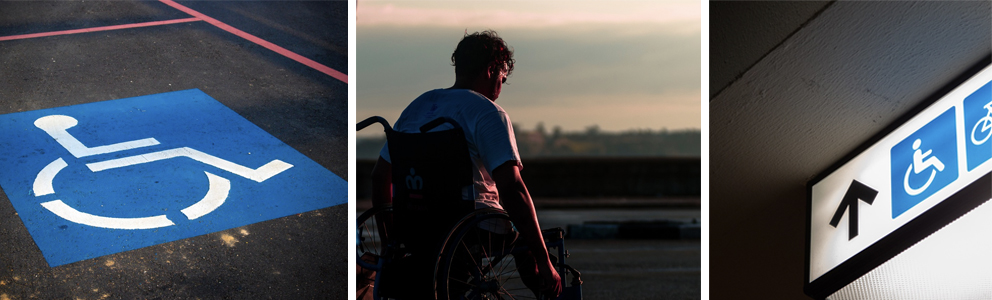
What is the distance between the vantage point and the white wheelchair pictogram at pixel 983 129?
227cm

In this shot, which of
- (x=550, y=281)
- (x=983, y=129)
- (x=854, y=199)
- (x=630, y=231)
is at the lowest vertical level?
(x=630, y=231)

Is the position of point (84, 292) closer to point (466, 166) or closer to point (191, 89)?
point (191, 89)

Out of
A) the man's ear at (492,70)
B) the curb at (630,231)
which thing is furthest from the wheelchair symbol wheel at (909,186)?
the curb at (630,231)

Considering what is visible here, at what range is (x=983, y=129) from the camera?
2.29 m

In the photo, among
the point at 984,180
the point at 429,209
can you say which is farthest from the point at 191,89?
the point at 984,180

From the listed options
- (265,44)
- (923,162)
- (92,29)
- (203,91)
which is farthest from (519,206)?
(92,29)

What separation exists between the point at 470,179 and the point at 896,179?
157 centimetres

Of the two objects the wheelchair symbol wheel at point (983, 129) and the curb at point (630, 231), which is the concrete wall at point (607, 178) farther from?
the wheelchair symbol wheel at point (983, 129)

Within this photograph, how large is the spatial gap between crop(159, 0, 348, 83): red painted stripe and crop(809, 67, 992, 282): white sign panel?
256 cm

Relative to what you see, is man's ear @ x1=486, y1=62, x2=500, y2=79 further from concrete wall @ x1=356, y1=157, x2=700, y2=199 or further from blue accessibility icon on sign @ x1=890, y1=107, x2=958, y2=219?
concrete wall @ x1=356, y1=157, x2=700, y2=199

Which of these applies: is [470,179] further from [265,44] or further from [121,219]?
[265,44]

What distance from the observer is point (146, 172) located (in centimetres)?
293

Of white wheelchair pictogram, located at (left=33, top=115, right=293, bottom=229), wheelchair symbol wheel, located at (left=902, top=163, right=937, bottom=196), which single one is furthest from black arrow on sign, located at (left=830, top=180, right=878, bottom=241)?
white wheelchair pictogram, located at (left=33, top=115, right=293, bottom=229)

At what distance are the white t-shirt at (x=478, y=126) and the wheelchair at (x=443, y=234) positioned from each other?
4cm
